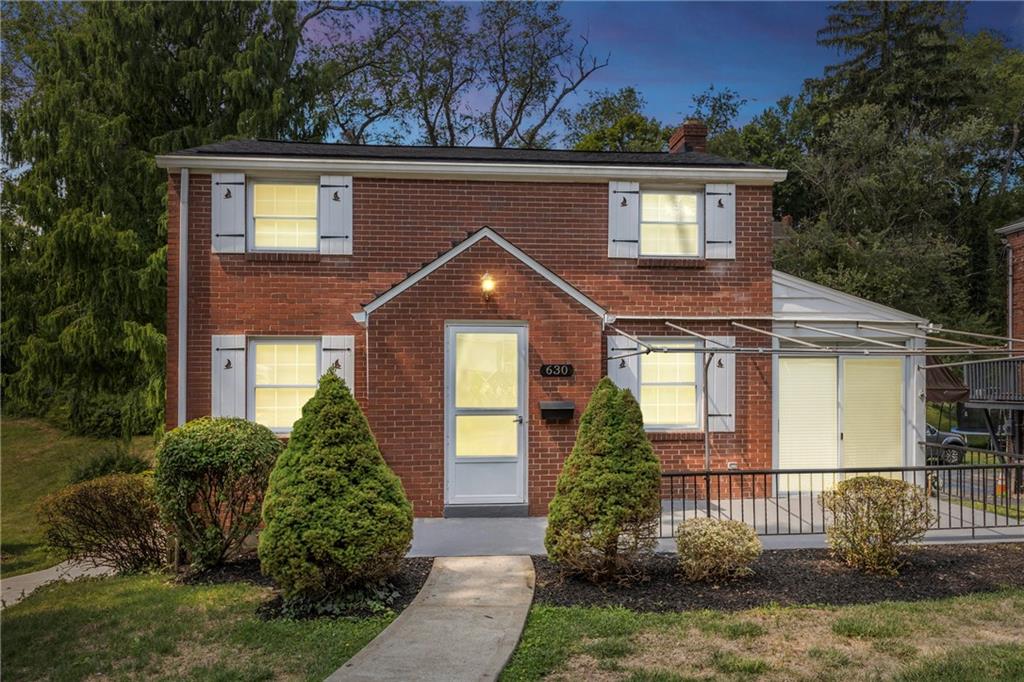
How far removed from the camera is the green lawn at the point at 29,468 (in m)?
14.3

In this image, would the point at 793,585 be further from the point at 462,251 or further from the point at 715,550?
the point at 462,251

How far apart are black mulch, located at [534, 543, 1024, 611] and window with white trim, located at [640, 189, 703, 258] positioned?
17.4 ft

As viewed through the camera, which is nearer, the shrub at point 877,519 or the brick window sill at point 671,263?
the shrub at point 877,519

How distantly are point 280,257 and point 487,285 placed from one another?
10.7 feet

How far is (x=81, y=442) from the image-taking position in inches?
918

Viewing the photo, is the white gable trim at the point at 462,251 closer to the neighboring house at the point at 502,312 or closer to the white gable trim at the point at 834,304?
the neighboring house at the point at 502,312

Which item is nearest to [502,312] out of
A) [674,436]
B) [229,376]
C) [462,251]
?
[462,251]

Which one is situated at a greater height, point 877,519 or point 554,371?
point 554,371

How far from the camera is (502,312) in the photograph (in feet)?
33.4

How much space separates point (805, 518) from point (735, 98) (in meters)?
29.5

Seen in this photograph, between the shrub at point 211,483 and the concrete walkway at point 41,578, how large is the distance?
164cm

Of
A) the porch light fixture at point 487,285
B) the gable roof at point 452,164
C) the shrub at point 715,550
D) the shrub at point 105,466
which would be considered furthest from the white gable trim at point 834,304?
the shrub at point 105,466

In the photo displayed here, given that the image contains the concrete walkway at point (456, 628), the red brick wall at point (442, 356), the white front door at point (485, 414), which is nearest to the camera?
the concrete walkway at point (456, 628)

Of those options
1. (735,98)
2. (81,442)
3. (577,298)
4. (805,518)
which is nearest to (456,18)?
(735,98)
